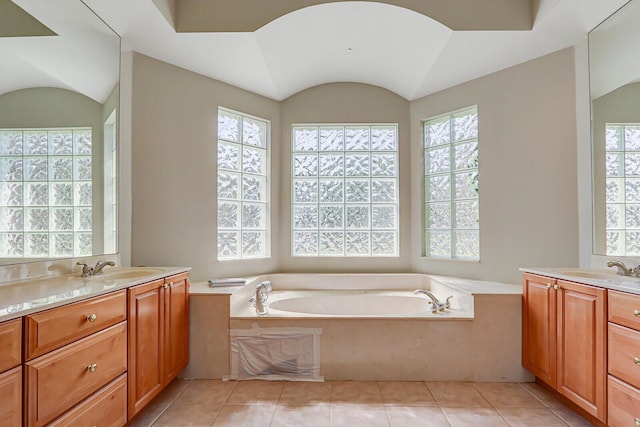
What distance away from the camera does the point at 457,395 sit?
7.57 feet

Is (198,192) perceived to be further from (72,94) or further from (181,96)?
(72,94)

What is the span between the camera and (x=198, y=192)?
3111 millimetres

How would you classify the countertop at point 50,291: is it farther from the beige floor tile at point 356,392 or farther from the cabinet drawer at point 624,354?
the cabinet drawer at point 624,354

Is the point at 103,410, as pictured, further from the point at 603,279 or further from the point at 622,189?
the point at 622,189

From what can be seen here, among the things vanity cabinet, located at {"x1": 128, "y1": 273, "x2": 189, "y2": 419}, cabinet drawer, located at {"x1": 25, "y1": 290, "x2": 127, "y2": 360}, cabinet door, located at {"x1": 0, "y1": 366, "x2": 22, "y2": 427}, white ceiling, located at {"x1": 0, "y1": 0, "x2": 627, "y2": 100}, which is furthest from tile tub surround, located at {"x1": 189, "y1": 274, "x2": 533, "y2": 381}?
white ceiling, located at {"x1": 0, "y1": 0, "x2": 627, "y2": 100}

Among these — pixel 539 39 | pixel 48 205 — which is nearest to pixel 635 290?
pixel 539 39

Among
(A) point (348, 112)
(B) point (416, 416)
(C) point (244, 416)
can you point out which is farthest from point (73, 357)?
(A) point (348, 112)

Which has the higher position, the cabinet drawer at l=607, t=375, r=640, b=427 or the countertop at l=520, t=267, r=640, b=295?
the countertop at l=520, t=267, r=640, b=295

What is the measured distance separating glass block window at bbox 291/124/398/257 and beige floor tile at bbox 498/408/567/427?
187 centimetres

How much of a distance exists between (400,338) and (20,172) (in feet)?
7.90

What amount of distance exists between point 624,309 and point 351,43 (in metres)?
2.53

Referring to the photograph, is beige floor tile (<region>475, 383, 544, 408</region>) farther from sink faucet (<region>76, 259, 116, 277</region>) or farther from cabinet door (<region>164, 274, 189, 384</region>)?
sink faucet (<region>76, 259, 116, 277</region>)

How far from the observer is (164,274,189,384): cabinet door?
222 cm

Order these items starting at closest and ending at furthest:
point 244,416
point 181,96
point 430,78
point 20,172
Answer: point 20,172, point 244,416, point 181,96, point 430,78
